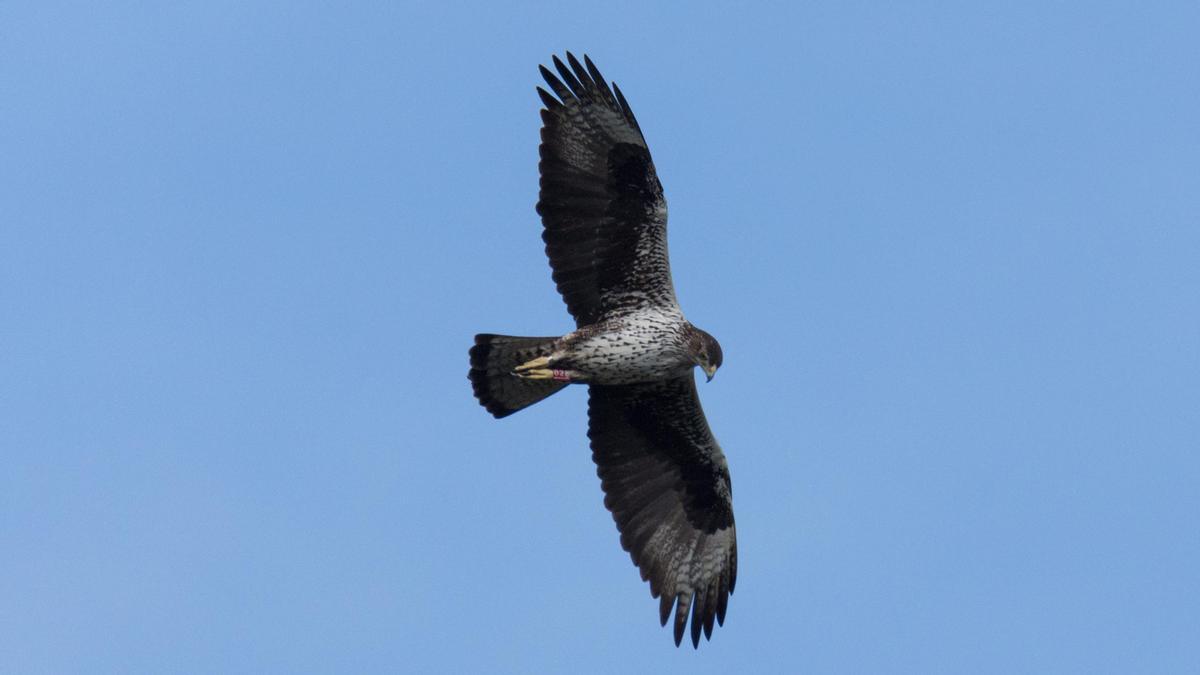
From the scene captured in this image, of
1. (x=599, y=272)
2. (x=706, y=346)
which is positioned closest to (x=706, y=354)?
(x=706, y=346)

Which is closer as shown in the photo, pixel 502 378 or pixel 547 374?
pixel 547 374

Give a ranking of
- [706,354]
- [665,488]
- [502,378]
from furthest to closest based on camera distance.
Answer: [665,488] < [502,378] < [706,354]

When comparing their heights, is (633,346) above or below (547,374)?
above

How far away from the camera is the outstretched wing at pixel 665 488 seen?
14312 mm

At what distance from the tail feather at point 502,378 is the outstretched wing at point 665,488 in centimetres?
56

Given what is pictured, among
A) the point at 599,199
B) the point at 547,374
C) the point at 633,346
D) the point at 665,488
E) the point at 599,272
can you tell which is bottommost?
the point at 665,488

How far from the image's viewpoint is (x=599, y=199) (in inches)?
531

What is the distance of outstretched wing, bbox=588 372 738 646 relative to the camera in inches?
563

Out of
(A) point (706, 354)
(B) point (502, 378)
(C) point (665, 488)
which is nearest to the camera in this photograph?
(A) point (706, 354)

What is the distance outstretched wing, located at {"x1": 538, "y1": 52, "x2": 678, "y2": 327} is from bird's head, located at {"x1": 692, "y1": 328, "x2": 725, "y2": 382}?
401 mm

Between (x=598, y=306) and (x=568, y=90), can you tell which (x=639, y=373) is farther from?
(x=568, y=90)

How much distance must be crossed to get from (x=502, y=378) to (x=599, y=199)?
59.8 inches

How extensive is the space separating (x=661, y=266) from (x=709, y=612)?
270cm

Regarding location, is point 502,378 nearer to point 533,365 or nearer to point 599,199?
point 533,365
